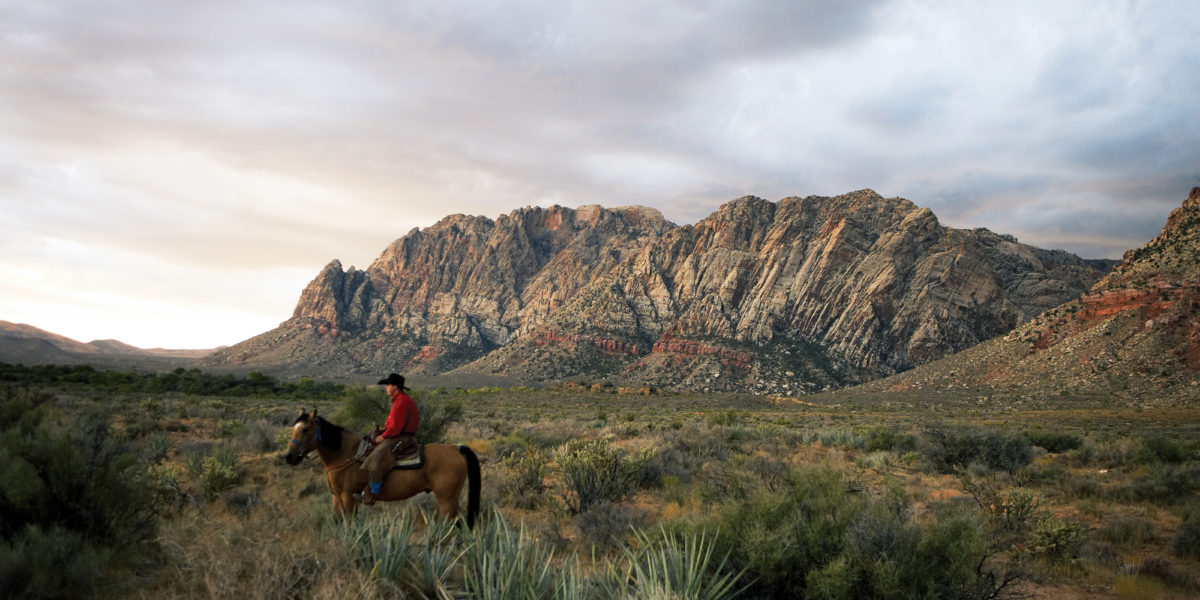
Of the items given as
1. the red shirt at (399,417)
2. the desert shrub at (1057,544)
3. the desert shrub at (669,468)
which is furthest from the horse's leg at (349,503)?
the desert shrub at (1057,544)

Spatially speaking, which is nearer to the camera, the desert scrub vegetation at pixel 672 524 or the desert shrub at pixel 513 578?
the desert shrub at pixel 513 578

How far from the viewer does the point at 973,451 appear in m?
16.1

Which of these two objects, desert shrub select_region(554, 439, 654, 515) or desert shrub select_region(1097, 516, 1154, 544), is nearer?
desert shrub select_region(1097, 516, 1154, 544)

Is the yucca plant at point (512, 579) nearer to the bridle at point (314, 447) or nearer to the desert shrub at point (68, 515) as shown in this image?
the desert shrub at point (68, 515)

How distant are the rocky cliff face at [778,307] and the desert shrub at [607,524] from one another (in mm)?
80230

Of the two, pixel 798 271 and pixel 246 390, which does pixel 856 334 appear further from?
pixel 246 390

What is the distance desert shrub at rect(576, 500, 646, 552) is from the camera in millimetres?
7883

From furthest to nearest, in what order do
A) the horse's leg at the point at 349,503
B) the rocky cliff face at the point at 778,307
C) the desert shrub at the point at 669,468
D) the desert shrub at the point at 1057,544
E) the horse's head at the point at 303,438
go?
the rocky cliff face at the point at 778,307
the desert shrub at the point at 669,468
the desert shrub at the point at 1057,544
the horse's leg at the point at 349,503
the horse's head at the point at 303,438

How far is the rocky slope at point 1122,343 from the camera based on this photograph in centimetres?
4519

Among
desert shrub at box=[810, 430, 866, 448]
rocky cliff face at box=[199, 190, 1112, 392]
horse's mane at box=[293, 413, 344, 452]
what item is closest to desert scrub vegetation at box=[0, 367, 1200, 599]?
desert shrub at box=[810, 430, 866, 448]

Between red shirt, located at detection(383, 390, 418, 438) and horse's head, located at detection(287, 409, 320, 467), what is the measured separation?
0.95 meters

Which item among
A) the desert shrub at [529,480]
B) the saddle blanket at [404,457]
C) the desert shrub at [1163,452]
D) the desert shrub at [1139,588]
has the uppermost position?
the saddle blanket at [404,457]

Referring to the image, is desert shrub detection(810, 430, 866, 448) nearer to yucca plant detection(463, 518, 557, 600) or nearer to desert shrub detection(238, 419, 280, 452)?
yucca plant detection(463, 518, 557, 600)

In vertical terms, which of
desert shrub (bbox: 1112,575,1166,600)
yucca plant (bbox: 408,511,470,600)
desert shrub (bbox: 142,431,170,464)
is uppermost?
yucca plant (bbox: 408,511,470,600)
